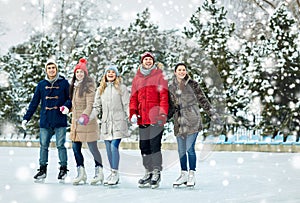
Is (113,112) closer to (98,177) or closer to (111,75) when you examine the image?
(111,75)

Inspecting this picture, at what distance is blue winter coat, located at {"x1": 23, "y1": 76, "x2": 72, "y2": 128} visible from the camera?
661 cm

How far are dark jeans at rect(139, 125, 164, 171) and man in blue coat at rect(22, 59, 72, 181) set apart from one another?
3.52 feet

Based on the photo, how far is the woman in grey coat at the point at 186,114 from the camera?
6.02 m

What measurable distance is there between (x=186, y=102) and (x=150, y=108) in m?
0.45

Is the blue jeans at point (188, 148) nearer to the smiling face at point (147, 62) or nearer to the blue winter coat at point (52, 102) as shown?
the smiling face at point (147, 62)

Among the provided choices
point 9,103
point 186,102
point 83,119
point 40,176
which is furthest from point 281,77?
point 9,103

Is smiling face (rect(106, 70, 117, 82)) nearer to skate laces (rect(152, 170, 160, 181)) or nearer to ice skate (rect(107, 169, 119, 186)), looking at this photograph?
ice skate (rect(107, 169, 119, 186))

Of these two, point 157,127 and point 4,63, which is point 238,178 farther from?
point 4,63

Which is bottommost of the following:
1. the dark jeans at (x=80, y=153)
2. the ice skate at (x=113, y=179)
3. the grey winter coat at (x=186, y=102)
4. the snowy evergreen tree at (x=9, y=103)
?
the ice skate at (x=113, y=179)

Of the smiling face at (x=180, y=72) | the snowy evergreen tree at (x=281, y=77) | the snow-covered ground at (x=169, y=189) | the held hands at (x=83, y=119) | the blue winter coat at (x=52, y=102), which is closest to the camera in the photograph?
the snow-covered ground at (x=169, y=189)

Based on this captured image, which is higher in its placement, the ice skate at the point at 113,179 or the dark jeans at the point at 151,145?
the dark jeans at the point at 151,145

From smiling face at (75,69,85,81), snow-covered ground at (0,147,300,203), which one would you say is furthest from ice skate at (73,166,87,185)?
smiling face at (75,69,85,81)

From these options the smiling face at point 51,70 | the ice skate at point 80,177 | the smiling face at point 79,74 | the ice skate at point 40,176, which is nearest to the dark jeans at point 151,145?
the ice skate at point 80,177

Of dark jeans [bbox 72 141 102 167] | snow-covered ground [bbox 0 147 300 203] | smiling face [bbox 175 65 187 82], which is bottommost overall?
snow-covered ground [bbox 0 147 300 203]
